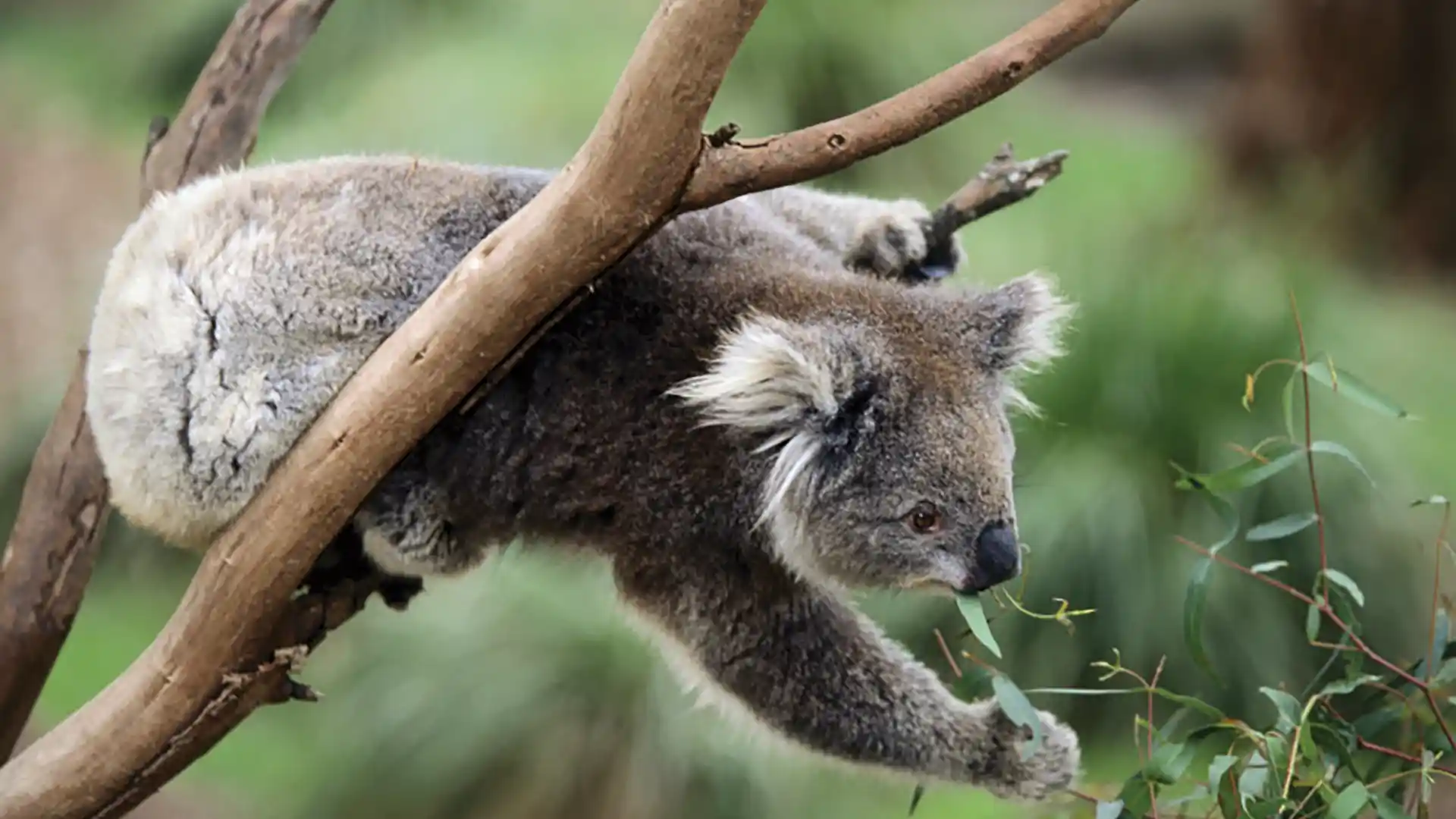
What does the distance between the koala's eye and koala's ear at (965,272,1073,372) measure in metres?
0.26

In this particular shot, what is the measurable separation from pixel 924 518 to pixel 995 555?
11 cm

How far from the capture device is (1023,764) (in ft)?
7.16

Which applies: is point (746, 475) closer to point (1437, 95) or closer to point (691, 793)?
point (691, 793)

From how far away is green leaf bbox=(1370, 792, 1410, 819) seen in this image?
1.69 meters

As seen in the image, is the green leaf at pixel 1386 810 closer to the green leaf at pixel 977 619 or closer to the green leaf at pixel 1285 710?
the green leaf at pixel 1285 710

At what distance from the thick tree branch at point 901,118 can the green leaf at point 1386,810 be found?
3.23ft

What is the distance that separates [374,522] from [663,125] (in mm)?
816

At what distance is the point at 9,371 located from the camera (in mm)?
4562

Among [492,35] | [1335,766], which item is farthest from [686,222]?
[492,35]

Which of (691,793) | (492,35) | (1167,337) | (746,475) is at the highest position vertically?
(746,475)

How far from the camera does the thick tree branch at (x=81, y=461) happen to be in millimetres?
2539

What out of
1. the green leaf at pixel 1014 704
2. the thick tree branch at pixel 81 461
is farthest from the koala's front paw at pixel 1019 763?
the thick tree branch at pixel 81 461

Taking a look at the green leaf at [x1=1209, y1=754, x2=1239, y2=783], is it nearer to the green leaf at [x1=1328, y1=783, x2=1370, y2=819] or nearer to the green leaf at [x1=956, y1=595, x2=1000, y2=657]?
the green leaf at [x1=1328, y1=783, x2=1370, y2=819]

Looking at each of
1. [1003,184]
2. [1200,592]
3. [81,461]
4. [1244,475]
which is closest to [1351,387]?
[1244,475]
